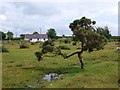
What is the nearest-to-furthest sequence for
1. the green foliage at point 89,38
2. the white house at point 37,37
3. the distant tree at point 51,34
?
the green foliage at point 89,38, the white house at point 37,37, the distant tree at point 51,34

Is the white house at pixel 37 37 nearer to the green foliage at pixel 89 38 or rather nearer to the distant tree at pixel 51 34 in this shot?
the distant tree at pixel 51 34

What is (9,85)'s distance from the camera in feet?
79.4

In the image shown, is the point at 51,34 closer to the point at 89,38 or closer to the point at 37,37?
the point at 37,37

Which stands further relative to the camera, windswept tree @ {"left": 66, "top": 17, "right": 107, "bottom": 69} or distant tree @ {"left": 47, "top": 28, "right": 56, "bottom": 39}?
distant tree @ {"left": 47, "top": 28, "right": 56, "bottom": 39}

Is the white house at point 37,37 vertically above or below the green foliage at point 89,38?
above

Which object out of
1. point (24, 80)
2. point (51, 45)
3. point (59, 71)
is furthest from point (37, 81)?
point (51, 45)

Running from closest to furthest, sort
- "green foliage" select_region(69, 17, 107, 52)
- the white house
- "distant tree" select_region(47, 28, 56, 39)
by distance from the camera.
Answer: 1. "green foliage" select_region(69, 17, 107, 52)
2. the white house
3. "distant tree" select_region(47, 28, 56, 39)

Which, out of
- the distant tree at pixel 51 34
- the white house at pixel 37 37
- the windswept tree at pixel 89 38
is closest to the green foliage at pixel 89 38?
the windswept tree at pixel 89 38

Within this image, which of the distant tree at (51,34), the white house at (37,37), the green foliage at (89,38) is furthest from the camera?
the distant tree at (51,34)

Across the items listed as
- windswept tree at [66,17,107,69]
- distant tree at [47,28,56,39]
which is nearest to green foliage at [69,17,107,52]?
windswept tree at [66,17,107,69]

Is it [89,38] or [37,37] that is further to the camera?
[37,37]

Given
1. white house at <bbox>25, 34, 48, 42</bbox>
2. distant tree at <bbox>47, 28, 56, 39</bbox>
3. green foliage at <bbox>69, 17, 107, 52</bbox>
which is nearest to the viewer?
green foliage at <bbox>69, 17, 107, 52</bbox>

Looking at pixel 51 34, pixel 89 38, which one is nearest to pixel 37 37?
pixel 51 34

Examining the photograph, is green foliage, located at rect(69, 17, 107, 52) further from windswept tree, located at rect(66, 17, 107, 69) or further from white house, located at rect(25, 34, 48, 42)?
white house, located at rect(25, 34, 48, 42)
